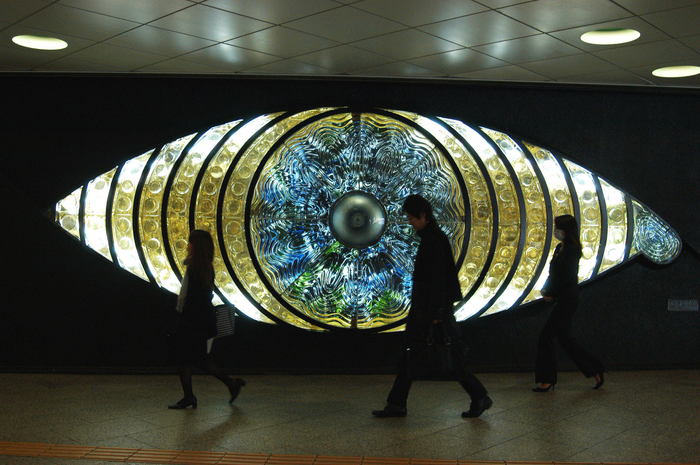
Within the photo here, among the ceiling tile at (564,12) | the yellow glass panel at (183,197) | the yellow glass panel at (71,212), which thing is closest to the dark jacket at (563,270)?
the ceiling tile at (564,12)

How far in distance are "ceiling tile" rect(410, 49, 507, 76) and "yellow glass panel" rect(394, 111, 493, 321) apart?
0.67 m

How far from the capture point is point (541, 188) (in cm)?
713

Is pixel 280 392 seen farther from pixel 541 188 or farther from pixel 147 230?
pixel 541 188

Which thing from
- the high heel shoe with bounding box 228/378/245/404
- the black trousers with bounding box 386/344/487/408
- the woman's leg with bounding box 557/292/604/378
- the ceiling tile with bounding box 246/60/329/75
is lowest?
the high heel shoe with bounding box 228/378/245/404

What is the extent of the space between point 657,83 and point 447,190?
2231 mm

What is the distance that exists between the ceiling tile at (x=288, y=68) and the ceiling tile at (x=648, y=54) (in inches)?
92.4

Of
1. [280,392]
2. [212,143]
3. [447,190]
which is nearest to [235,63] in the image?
[212,143]

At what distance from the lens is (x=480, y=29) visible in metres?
5.23

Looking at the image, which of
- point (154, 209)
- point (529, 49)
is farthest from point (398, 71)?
point (154, 209)

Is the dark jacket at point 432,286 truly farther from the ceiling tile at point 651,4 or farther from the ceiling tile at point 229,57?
the ceiling tile at point 229,57

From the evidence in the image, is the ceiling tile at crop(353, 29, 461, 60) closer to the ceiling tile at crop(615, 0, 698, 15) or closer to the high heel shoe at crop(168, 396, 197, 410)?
the ceiling tile at crop(615, 0, 698, 15)

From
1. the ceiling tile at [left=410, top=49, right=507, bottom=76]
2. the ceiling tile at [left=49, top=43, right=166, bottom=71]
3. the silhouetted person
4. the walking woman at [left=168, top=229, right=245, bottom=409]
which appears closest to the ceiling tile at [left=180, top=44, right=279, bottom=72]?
the ceiling tile at [left=49, top=43, right=166, bottom=71]

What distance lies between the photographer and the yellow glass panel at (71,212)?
6.80 m

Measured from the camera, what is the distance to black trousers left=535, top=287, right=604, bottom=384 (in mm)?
5930
